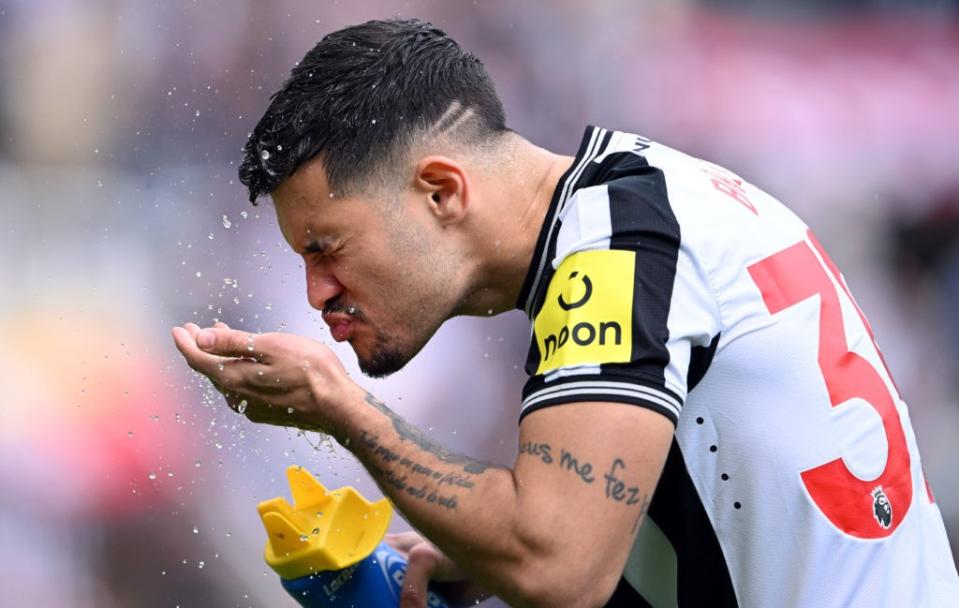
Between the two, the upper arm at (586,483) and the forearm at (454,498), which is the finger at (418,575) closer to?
the forearm at (454,498)

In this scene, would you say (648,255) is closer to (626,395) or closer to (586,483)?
(626,395)

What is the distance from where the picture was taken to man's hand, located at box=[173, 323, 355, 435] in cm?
203

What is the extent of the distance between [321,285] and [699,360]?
73cm

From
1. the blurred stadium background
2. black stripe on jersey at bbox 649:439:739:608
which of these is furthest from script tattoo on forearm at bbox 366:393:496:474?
the blurred stadium background

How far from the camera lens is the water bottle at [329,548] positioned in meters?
2.48

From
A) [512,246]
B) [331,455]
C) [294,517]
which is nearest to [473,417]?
[331,455]

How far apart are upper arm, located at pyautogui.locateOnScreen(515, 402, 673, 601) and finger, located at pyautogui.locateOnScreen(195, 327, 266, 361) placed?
52cm

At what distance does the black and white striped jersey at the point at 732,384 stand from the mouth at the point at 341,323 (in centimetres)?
39

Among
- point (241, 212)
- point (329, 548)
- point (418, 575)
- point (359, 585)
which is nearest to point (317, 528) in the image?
point (329, 548)

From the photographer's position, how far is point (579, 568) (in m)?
1.82

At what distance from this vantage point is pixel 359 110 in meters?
2.24

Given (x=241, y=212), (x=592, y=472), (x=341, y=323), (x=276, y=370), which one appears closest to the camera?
(x=592, y=472)

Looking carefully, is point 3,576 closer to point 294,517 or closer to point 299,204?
point 294,517

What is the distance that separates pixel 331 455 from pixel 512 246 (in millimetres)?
2271
